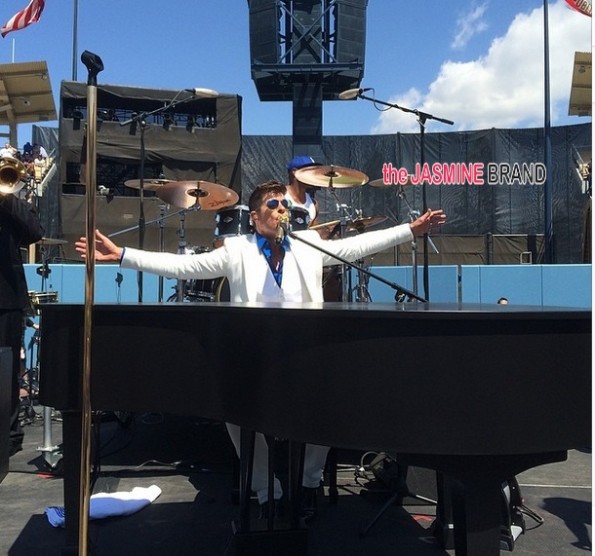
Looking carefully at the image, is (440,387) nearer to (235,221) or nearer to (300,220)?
(300,220)

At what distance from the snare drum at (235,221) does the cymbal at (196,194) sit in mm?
225

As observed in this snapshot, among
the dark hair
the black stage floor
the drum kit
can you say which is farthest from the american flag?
the dark hair

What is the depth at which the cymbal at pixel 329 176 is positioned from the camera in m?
5.90

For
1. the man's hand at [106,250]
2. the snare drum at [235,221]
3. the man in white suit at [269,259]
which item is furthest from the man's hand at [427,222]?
the snare drum at [235,221]

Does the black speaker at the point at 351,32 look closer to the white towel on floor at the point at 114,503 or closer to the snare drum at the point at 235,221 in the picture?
the snare drum at the point at 235,221

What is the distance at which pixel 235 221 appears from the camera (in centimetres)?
670

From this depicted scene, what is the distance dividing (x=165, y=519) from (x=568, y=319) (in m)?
2.76

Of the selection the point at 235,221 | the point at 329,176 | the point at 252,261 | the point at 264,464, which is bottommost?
the point at 264,464

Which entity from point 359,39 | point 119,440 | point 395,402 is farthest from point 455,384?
point 359,39

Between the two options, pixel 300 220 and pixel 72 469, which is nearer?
pixel 72 469

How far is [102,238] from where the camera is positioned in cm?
278

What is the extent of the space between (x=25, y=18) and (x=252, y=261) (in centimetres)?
874

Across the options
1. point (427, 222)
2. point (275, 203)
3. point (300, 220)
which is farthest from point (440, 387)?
point (300, 220)

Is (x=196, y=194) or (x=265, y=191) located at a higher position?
(x=196, y=194)
